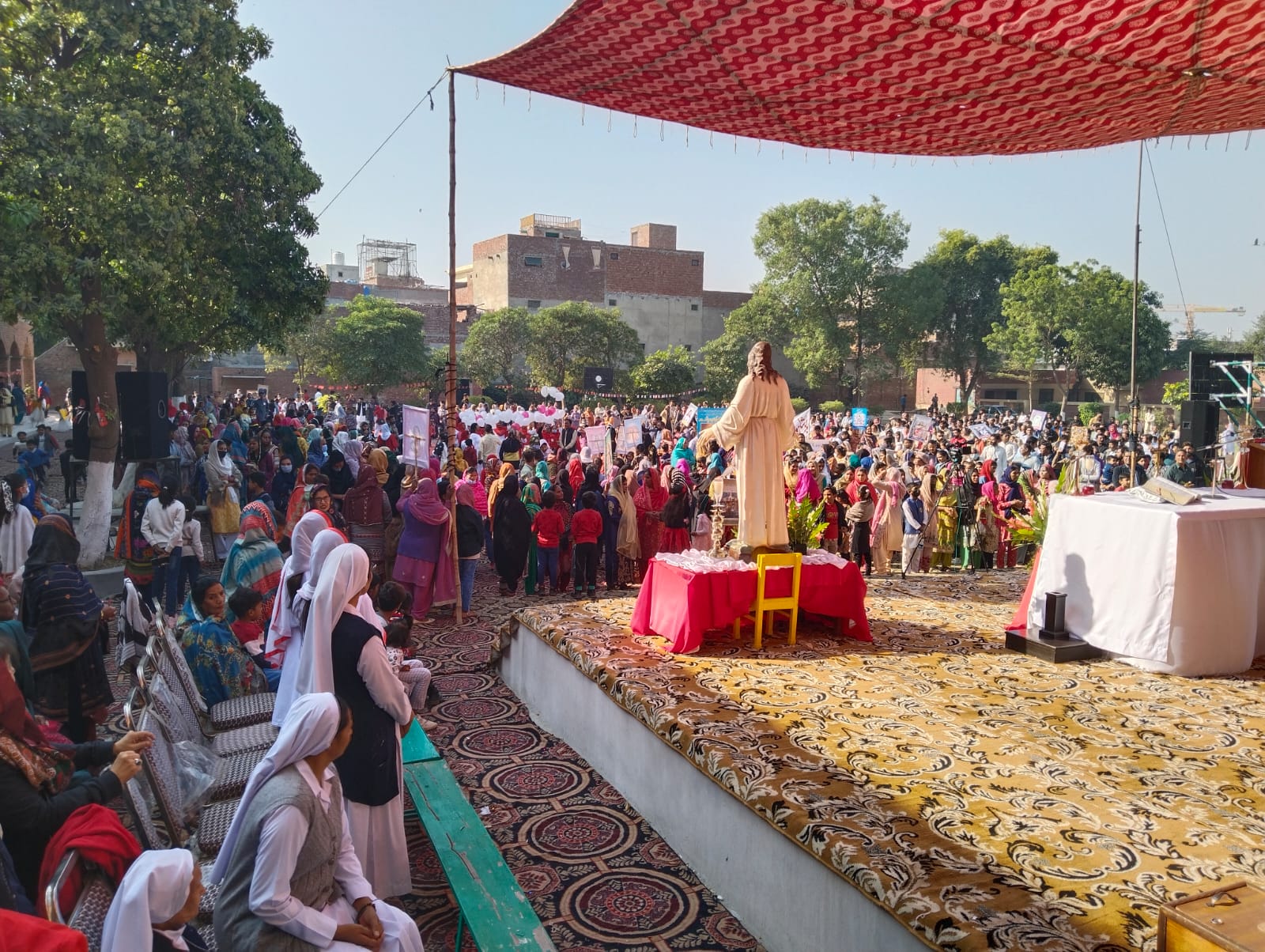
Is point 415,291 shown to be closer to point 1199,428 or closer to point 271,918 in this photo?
point 1199,428

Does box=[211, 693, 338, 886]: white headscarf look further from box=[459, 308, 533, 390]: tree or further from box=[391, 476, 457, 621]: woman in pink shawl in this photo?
box=[459, 308, 533, 390]: tree

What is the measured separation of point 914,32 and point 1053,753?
146 inches

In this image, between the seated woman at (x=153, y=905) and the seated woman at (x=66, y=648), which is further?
the seated woman at (x=66, y=648)

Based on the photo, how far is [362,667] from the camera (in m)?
3.90

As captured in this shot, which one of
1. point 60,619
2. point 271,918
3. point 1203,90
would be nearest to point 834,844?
point 271,918

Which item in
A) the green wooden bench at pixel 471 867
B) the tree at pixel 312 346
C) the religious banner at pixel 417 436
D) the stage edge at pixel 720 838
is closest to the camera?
the stage edge at pixel 720 838

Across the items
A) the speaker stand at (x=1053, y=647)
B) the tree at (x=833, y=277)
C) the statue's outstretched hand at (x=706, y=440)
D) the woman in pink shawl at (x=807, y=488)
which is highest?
the tree at (x=833, y=277)

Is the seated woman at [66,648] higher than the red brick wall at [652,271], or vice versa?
the red brick wall at [652,271]

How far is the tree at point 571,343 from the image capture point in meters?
41.4

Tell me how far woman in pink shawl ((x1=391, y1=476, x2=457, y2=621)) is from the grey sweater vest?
18.8 ft

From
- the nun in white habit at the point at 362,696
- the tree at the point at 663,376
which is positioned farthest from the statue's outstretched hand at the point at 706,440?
the tree at the point at 663,376

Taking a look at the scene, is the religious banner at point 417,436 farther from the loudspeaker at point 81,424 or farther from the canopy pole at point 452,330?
the loudspeaker at point 81,424

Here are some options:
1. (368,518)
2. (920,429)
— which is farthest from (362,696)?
(920,429)

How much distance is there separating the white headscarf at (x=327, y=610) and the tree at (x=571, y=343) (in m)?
38.0
